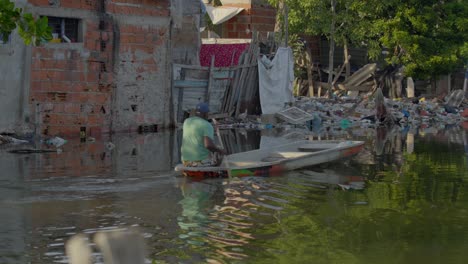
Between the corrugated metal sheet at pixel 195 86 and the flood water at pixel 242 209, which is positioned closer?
the flood water at pixel 242 209

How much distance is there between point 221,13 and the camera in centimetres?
3531

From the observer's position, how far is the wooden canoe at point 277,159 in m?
14.0

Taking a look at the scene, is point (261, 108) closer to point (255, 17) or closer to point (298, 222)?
point (255, 17)

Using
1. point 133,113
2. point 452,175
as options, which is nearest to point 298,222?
point 452,175

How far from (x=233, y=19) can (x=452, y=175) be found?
72.3 ft

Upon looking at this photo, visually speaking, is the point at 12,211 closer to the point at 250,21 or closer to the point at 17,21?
the point at 17,21

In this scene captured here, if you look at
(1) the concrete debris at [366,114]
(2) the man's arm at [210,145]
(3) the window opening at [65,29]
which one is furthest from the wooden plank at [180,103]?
(2) the man's arm at [210,145]

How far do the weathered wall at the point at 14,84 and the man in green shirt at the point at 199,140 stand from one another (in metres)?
7.99

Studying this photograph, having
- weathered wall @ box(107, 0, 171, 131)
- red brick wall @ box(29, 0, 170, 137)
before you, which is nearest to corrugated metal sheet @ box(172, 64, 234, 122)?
weathered wall @ box(107, 0, 171, 131)

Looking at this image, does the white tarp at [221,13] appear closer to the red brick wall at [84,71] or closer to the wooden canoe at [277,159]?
the red brick wall at [84,71]

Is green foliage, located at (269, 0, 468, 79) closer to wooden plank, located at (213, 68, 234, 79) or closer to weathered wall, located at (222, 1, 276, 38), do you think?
weathered wall, located at (222, 1, 276, 38)

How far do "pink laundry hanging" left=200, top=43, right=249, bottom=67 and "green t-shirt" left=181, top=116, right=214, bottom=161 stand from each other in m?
13.8

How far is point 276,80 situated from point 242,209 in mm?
17147

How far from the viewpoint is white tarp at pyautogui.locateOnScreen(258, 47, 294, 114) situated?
2820cm
